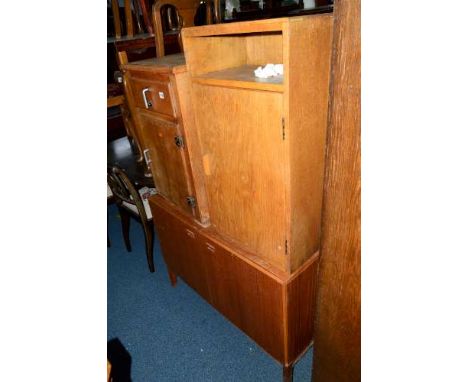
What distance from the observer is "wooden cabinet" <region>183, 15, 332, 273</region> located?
90 cm

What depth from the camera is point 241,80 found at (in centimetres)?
102

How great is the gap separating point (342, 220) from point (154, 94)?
993mm

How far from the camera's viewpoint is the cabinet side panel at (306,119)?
861mm

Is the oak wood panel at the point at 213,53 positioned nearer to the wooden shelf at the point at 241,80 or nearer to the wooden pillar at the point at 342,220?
the wooden shelf at the point at 241,80

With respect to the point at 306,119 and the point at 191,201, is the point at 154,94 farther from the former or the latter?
the point at 306,119

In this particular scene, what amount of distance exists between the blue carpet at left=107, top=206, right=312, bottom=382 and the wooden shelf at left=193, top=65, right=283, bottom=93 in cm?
151

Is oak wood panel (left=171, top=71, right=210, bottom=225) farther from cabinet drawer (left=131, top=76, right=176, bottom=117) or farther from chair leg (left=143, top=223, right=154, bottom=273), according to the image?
chair leg (left=143, top=223, right=154, bottom=273)

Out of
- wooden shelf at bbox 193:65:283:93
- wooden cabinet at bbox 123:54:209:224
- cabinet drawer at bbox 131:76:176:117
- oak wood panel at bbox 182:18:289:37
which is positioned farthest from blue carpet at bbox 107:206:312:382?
oak wood panel at bbox 182:18:289:37

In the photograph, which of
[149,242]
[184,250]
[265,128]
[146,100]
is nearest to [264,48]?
[265,128]

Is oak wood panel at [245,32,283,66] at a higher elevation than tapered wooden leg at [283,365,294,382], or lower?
higher
